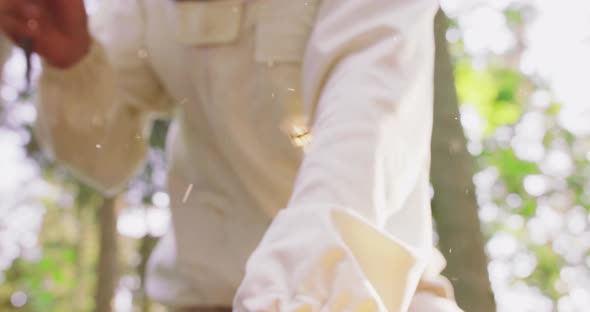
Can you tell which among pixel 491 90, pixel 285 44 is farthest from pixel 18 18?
pixel 491 90

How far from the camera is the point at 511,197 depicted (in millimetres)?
502

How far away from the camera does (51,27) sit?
369mm

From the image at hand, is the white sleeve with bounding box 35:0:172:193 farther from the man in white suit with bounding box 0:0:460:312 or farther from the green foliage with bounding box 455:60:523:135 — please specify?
the green foliage with bounding box 455:60:523:135

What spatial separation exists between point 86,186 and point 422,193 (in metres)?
0.15

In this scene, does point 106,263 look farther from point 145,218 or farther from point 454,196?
point 454,196

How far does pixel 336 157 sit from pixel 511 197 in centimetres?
25

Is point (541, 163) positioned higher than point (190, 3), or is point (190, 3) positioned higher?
point (190, 3)

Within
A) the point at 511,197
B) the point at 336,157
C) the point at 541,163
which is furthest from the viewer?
the point at 541,163

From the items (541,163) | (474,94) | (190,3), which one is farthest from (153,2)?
(541,163)

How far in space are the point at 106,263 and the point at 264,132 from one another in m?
0.09

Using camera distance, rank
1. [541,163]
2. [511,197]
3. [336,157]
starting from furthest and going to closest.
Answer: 1. [541,163]
2. [511,197]
3. [336,157]

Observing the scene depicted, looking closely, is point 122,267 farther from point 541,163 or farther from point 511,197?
point 541,163

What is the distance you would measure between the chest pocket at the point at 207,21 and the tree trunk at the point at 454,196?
0.09 metres

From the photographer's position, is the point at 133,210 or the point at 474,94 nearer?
the point at 133,210
